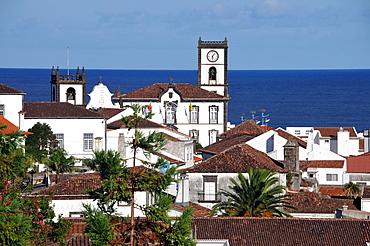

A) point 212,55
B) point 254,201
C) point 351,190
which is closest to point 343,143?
point 212,55

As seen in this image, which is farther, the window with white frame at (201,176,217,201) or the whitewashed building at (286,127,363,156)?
the whitewashed building at (286,127,363,156)

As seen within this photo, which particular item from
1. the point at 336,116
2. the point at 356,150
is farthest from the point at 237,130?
the point at 336,116

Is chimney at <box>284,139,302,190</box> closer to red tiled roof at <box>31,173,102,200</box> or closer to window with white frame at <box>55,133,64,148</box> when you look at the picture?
red tiled roof at <box>31,173,102,200</box>

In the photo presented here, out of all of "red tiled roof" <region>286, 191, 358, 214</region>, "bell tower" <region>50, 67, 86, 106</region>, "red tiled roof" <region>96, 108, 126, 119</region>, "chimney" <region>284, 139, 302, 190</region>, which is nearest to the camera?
"red tiled roof" <region>286, 191, 358, 214</region>

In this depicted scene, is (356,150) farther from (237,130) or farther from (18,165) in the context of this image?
(18,165)

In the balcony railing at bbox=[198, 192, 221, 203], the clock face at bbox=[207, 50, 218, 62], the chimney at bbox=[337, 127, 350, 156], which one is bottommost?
the balcony railing at bbox=[198, 192, 221, 203]

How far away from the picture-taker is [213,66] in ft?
357

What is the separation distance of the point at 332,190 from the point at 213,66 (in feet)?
143

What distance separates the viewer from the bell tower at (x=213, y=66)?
108125 millimetres

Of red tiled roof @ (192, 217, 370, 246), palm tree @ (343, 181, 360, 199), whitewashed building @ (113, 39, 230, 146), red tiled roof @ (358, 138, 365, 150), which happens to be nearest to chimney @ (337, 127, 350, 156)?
red tiled roof @ (358, 138, 365, 150)

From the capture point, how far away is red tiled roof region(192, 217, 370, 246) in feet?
125

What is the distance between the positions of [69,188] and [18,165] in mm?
15069

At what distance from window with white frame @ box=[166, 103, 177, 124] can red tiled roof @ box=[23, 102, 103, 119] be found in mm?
28287

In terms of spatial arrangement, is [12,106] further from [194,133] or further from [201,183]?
[194,133]
